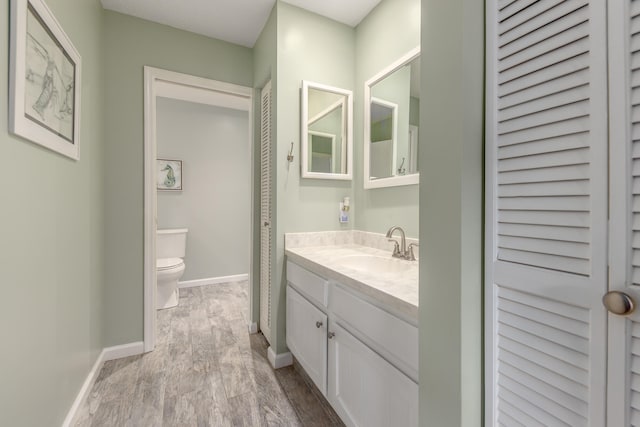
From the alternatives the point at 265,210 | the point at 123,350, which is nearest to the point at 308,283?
the point at 265,210

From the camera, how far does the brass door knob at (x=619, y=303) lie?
1.66 feet

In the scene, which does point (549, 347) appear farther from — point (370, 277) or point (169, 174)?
point (169, 174)

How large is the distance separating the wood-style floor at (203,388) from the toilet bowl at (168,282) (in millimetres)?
579

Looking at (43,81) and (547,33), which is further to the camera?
(43,81)

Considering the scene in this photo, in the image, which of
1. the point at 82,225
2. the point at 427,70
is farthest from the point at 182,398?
the point at 427,70

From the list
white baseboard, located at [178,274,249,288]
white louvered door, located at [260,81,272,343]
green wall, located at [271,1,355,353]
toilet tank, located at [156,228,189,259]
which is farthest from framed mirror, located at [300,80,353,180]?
white baseboard, located at [178,274,249,288]

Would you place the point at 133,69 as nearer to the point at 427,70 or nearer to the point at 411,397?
the point at 427,70

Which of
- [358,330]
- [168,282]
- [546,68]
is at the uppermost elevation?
[546,68]

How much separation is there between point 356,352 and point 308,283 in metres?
0.51

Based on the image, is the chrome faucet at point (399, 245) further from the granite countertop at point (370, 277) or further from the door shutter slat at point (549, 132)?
the door shutter slat at point (549, 132)

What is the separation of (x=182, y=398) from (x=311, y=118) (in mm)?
1960

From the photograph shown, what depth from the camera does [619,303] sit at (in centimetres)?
51

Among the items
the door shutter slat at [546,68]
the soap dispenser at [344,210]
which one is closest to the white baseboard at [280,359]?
the soap dispenser at [344,210]

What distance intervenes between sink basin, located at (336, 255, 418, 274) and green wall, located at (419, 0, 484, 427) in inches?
31.0
